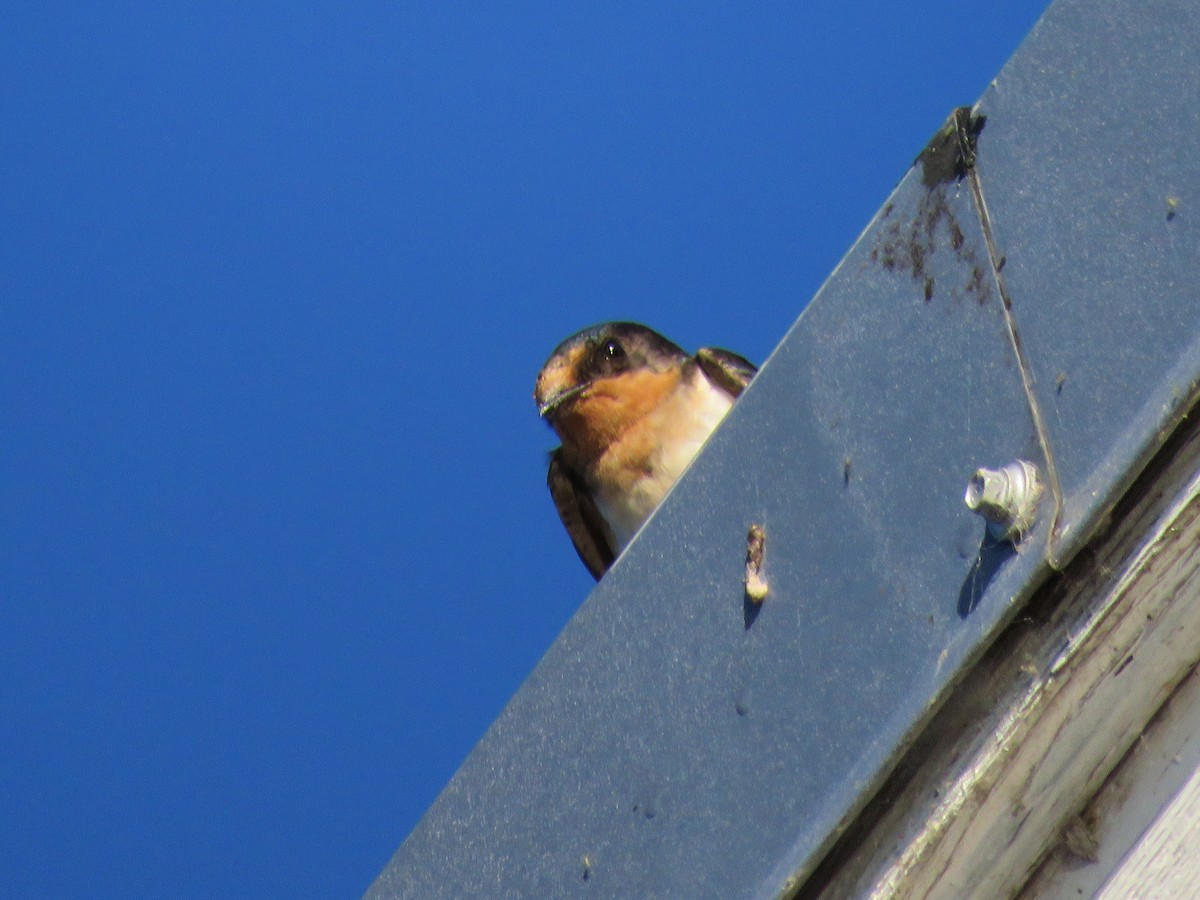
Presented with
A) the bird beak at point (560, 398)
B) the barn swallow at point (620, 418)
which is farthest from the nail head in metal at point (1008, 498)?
the bird beak at point (560, 398)

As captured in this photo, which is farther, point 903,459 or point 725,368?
point 725,368

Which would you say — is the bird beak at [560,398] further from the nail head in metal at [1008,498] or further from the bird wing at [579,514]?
the nail head in metal at [1008,498]

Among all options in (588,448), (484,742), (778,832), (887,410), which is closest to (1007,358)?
(887,410)

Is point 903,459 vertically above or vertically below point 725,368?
below

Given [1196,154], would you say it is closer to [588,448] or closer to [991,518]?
[991,518]

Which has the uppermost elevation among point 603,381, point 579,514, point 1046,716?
point 603,381

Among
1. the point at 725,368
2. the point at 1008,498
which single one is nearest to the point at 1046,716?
the point at 1008,498

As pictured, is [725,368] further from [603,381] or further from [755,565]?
[755,565]
